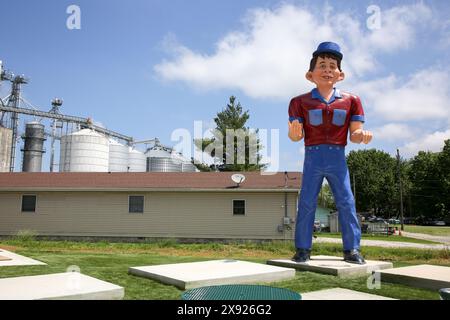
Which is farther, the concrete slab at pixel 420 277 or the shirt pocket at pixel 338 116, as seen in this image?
the shirt pocket at pixel 338 116

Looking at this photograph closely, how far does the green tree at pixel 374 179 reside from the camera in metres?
66.0

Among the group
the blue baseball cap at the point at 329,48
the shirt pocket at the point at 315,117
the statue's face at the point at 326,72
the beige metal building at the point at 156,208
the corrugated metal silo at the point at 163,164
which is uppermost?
the corrugated metal silo at the point at 163,164

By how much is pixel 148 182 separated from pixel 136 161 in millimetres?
18431

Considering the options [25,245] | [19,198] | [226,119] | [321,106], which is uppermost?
[226,119]

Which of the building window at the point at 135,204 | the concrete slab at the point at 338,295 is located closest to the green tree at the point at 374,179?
the building window at the point at 135,204

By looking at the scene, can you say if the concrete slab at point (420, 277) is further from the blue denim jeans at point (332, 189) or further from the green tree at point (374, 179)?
the green tree at point (374, 179)

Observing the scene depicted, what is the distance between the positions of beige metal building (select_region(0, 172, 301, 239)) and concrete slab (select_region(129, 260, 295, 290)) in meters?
12.6

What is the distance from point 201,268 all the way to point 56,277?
7.34 feet

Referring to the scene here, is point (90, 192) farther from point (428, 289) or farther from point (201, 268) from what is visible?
point (428, 289)

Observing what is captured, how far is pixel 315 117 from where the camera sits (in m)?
7.79

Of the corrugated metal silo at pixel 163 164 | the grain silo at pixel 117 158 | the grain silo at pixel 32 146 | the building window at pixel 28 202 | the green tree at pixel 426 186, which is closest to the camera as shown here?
the building window at pixel 28 202

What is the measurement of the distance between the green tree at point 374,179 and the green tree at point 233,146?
104ft

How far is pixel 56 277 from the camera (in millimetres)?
5684
